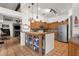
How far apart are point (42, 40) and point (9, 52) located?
0.98 m

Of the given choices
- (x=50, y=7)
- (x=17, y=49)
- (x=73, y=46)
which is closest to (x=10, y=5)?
(x=50, y=7)

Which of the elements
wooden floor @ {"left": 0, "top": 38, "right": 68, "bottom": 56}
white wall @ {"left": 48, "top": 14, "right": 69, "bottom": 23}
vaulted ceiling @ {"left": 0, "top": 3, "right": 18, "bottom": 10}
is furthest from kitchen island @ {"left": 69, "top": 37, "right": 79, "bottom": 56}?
vaulted ceiling @ {"left": 0, "top": 3, "right": 18, "bottom": 10}

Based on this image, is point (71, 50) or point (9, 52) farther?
point (9, 52)

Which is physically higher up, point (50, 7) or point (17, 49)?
point (50, 7)

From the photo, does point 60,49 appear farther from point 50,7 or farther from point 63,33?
point 50,7

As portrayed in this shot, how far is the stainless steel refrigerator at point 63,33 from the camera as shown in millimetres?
2131

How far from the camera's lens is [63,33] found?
2.18 m

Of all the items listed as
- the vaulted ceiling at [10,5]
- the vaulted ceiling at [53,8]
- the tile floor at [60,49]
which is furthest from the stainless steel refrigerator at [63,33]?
the vaulted ceiling at [10,5]

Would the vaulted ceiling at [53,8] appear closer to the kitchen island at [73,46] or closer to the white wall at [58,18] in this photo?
the white wall at [58,18]

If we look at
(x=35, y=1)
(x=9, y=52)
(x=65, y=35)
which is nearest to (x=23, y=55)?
(x=9, y=52)

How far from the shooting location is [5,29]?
2158 millimetres

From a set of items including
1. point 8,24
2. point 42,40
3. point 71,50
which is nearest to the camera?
point 71,50

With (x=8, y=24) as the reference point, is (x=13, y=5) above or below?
above

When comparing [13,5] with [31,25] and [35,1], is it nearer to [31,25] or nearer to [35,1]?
[35,1]
